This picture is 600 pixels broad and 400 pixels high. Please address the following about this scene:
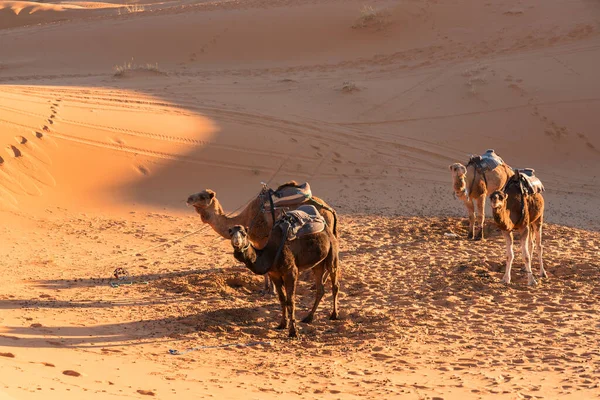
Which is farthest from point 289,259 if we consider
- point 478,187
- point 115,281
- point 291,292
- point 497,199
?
point 478,187

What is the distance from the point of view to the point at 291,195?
11461mm

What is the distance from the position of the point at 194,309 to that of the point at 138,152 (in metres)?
8.30

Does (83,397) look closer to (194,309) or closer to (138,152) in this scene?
(194,309)

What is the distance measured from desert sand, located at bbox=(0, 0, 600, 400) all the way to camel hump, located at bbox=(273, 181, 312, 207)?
4.66 ft

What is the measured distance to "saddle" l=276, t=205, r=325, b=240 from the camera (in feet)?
32.1

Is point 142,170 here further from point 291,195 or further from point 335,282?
point 335,282

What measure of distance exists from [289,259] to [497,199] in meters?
3.34

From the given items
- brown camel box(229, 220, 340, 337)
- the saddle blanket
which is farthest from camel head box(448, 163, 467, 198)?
brown camel box(229, 220, 340, 337)

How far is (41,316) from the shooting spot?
10.1 metres

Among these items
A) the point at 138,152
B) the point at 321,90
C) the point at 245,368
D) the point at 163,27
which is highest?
the point at 163,27

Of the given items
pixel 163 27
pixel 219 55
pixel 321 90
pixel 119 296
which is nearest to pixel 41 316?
pixel 119 296

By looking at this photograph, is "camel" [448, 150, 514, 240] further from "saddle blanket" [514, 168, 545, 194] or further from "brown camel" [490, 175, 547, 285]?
"brown camel" [490, 175, 547, 285]

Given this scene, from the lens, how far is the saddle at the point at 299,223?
32.1 feet

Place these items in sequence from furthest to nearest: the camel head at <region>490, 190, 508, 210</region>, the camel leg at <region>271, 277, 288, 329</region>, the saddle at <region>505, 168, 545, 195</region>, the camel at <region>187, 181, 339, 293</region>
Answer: the saddle at <region>505, 168, 545, 195</region> → the camel at <region>187, 181, 339, 293</region> → the camel head at <region>490, 190, 508, 210</region> → the camel leg at <region>271, 277, 288, 329</region>
